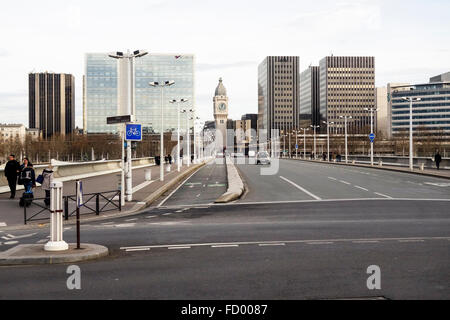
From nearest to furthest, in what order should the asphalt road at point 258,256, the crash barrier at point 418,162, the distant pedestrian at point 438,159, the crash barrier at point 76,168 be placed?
the asphalt road at point 258,256, the crash barrier at point 76,168, the distant pedestrian at point 438,159, the crash barrier at point 418,162

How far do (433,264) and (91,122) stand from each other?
171m

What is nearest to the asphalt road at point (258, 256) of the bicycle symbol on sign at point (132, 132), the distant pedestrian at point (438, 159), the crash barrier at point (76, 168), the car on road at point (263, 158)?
the bicycle symbol on sign at point (132, 132)

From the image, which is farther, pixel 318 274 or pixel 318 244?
pixel 318 244

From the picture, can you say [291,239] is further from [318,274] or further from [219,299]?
[219,299]

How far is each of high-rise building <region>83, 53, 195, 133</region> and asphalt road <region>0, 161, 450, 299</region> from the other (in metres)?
151


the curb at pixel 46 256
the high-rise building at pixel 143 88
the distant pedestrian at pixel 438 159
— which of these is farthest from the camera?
the high-rise building at pixel 143 88

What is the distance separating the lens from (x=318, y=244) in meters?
12.7

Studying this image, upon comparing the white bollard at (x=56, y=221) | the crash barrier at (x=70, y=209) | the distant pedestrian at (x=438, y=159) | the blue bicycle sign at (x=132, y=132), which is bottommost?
the crash barrier at (x=70, y=209)

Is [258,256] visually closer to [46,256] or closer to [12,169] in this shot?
[46,256]

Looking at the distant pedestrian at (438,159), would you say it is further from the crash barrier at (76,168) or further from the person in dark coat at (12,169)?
the person in dark coat at (12,169)

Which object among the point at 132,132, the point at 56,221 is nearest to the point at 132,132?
the point at 132,132

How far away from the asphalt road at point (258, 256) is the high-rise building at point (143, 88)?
15078 centimetres

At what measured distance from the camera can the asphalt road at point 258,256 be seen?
809 cm
